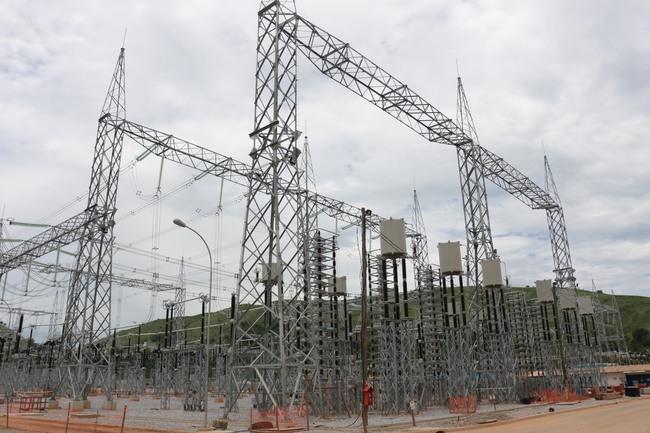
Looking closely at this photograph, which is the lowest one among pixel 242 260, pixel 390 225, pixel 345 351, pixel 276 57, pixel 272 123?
pixel 345 351

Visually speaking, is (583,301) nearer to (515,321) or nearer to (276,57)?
(515,321)

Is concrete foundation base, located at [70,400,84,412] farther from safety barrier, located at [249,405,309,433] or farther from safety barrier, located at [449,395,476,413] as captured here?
safety barrier, located at [449,395,476,413]

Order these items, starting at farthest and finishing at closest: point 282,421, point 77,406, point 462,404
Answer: point 77,406 → point 462,404 → point 282,421

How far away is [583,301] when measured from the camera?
179ft

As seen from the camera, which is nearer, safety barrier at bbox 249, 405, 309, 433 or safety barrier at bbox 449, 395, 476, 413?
safety barrier at bbox 249, 405, 309, 433

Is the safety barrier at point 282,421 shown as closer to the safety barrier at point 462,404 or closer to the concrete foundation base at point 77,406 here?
the safety barrier at point 462,404

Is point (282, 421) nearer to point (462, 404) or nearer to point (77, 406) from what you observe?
point (462, 404)

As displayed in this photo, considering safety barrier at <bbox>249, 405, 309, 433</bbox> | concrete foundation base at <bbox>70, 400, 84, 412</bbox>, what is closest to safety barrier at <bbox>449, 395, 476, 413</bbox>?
safety barrier at <bbox>249, 405, 309, 433</bbox>

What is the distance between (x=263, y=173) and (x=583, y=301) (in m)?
46.6

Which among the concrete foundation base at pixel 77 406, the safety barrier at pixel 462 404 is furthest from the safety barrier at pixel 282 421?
the concrete foundation base at pixel 77 406

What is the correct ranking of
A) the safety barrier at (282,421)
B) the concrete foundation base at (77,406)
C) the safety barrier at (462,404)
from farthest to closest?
1. the concrete foundation base at (77,406)
2. the safety barrier at (462,404)
3. the safety barrier at (282,421)

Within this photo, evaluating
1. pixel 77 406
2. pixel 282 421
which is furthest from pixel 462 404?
pixel 77 406

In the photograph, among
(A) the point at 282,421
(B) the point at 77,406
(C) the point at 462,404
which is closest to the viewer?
(A) the point at 282,421

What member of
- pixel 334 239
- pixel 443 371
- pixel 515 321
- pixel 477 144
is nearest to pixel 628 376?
pixel 515 321
